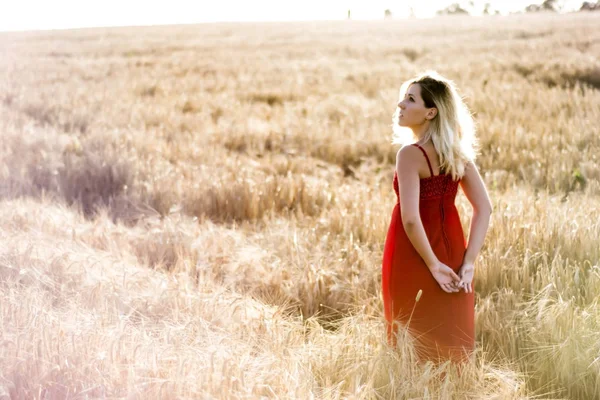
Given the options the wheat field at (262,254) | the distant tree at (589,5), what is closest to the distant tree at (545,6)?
the distant tree at (589,5)

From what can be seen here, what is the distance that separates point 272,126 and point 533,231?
5.63 meters

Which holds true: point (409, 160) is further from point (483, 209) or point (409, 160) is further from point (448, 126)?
point (483, 209)

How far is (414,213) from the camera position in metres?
2.61

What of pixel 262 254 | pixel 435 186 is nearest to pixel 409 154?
pixel 435 186

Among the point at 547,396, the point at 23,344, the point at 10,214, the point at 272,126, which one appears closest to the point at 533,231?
the point at 547,396

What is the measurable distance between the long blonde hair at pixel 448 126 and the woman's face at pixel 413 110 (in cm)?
2

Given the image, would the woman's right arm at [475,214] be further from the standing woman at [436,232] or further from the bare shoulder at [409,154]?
the bare shoulder at [409,154]

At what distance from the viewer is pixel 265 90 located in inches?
486

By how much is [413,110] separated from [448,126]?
0.16 metres

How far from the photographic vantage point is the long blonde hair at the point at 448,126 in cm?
267

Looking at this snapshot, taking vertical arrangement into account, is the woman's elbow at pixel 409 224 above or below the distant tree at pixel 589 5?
below

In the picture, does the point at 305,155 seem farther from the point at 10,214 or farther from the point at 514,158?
the point at 10,214

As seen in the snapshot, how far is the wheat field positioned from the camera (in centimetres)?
239

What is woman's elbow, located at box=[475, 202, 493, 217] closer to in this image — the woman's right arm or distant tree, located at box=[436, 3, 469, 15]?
the woman's right arm
